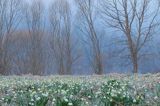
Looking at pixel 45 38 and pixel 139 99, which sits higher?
pixel 45 38

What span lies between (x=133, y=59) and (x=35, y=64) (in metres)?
13.1

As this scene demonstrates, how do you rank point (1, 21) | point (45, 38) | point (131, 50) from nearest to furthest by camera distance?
point (131, 50), point (1, 21), point (45, 38)

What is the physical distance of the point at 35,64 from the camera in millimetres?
41406

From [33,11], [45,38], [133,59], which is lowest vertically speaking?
[133,59]

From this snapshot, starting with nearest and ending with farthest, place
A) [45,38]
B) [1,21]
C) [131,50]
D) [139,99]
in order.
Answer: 1. [139,99]
2. [131,50]
3. [1,21]
4. [45,38]

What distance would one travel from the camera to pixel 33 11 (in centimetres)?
4153

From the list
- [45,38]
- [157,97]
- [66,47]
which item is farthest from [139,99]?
[45,38]

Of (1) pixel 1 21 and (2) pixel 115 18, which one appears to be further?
(1) pixel 1 21

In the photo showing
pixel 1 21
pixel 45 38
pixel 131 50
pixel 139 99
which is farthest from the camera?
pixel 45 38

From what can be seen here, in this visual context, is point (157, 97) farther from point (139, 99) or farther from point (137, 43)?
point (137, 43)

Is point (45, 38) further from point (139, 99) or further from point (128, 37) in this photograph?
point (139, 99)

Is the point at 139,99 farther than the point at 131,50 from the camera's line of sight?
No

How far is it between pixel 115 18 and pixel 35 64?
1271 centimetres

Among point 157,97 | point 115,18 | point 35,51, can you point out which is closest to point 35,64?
point 35,51
